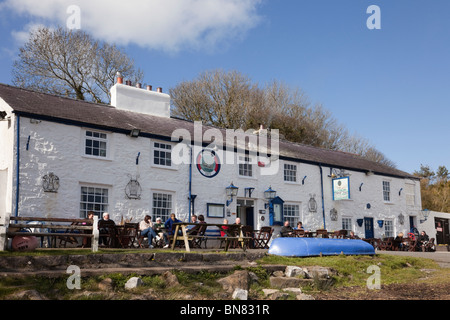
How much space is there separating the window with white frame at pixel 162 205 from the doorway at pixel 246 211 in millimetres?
3723

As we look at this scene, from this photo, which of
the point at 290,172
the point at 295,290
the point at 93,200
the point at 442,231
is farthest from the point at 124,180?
the point at 442,231

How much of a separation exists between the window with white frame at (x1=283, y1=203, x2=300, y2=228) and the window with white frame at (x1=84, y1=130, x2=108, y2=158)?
9.33 m

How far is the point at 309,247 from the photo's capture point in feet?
45.0

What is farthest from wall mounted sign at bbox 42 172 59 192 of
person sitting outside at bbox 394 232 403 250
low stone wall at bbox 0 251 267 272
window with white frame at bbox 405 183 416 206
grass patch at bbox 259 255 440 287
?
window with white frame at bbox 405 183 416 206

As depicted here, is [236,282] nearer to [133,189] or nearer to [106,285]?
[106,285]

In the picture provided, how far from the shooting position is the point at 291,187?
73.7 ft

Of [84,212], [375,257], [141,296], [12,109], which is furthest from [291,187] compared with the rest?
[141,296]

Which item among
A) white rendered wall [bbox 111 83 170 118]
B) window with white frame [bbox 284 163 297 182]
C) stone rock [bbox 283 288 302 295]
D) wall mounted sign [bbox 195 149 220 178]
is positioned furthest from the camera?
window with white frame [bbox 284 163 297 182]

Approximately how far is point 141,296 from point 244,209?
13554 mm

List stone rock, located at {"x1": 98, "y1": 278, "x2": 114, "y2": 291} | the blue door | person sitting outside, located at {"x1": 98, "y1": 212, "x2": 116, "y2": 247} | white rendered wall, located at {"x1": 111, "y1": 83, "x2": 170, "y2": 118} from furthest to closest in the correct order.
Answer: the blue door, white rendered wall, located at {"x1": 111, "y1": 83, "x2": 170, "y2": 118}, person sitting outside, located at {"x1": 98, "y1": 212, "x2": 116, "y2": 247}, stone rock, located at {"x1": 98, "y1": 278, "x2": 114, "y2": 291}

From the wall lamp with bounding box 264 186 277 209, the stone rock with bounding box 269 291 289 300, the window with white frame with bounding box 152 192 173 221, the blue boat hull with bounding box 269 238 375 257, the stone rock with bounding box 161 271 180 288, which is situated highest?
the wall lamp with bounding box 264 186 277 209

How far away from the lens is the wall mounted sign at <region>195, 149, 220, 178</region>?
1939 centimetres

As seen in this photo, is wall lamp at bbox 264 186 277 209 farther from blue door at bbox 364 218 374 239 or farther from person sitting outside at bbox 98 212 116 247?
person sitting outside at bbox 98 212 116 247

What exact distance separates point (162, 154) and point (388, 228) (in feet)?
51.5
